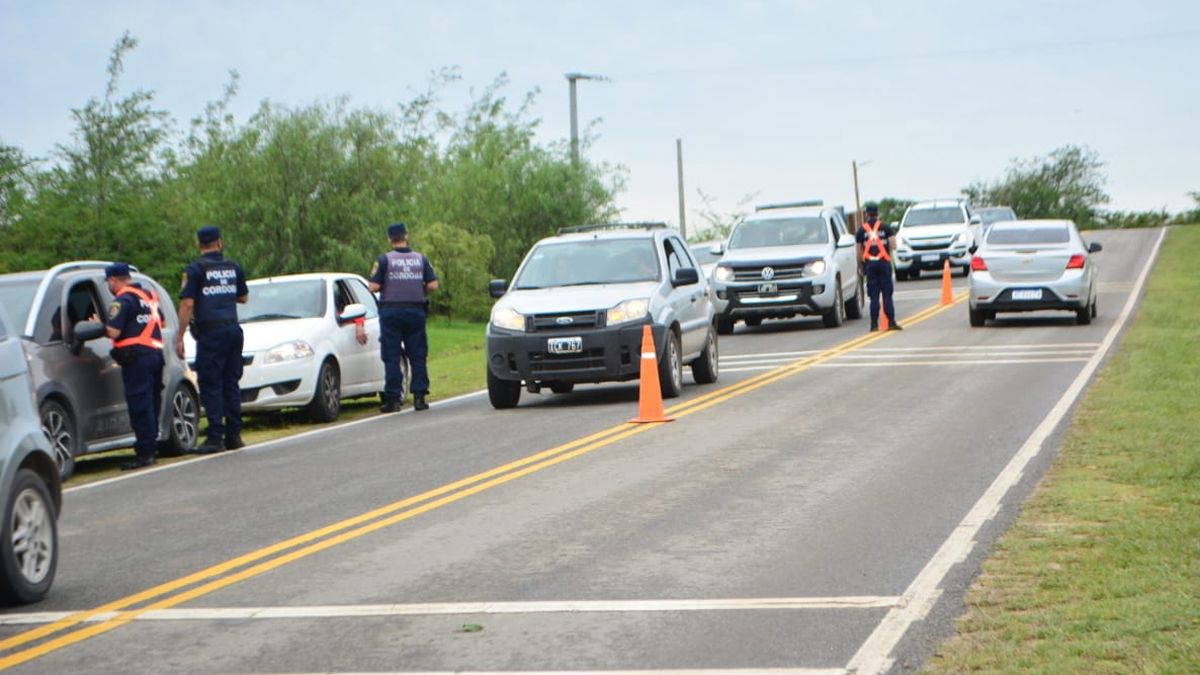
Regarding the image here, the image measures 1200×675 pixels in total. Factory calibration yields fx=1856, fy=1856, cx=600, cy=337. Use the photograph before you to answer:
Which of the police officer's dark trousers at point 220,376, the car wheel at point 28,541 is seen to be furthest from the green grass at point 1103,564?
the police officer's dark trousers at point 220,376

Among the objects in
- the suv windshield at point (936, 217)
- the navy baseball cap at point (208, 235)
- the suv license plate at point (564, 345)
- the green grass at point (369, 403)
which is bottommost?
the green grass at point (369, 403)

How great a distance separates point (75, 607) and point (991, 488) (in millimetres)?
5710

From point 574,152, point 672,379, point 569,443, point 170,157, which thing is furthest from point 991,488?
point 574,152

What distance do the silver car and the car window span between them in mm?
11136

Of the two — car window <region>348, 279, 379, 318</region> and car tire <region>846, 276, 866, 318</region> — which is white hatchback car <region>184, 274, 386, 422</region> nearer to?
car window <region>348, 279, 379, 318</region>

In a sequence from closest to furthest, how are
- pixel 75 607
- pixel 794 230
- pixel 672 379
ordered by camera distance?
pixel 75 607 < pixel 672 379 < pixel 794 230

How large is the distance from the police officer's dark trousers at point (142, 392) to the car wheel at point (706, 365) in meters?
7.08

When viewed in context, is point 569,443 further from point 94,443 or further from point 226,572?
point 226,572

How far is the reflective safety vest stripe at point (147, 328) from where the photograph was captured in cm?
1557

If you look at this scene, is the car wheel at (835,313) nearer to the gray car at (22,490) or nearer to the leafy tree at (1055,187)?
the gray car at (22,490)

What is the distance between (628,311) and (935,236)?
30982 mm

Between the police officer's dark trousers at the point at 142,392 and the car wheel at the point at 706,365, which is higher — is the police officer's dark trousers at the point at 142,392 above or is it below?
above

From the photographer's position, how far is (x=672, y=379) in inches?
749

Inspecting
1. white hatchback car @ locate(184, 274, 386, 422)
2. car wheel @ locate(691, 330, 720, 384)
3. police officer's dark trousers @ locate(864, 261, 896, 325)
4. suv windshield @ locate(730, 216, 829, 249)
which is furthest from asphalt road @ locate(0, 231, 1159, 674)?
suv windshield @ locate(730, 216, 829, 249)
